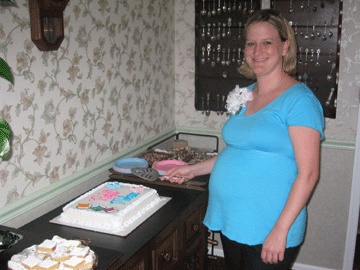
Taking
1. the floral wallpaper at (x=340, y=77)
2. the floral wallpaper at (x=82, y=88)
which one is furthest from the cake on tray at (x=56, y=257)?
the floral wallpaper at (x=340, y=77)

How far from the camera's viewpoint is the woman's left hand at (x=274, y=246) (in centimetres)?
135

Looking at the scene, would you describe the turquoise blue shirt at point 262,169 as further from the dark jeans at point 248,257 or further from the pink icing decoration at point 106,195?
the pink icing decoration at point 106,195

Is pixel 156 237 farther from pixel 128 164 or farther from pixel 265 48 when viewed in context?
pixel 265 48

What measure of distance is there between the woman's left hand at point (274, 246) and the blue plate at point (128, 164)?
0.89 meters

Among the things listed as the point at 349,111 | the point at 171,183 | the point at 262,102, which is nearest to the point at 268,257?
the point at 262,102

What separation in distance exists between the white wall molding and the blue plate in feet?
0.17

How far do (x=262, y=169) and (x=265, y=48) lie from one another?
0.45 meters

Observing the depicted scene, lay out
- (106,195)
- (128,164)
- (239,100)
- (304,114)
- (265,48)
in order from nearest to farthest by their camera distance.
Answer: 1. (304,114)
2. (265,48)
3. (239,100)
4. (106,195)
5. (128,164)

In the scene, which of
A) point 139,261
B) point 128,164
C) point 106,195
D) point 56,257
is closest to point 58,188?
point 106,195

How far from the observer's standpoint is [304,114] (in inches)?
52.4

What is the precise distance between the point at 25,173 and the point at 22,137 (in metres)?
0.15

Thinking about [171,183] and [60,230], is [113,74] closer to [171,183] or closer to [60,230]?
[171,183]

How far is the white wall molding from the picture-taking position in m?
1.53

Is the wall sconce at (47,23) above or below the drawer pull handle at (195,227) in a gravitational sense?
above
